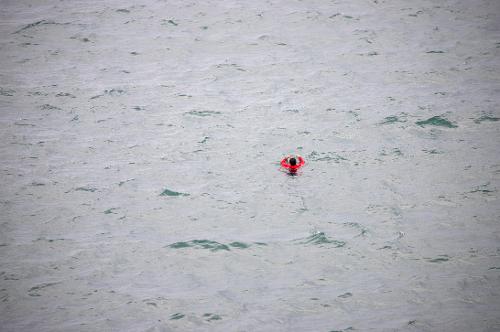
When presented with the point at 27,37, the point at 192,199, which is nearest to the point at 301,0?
the point at 27,37

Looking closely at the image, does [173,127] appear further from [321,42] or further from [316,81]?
[321,42]

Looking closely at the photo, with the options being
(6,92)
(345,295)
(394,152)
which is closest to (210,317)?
(345,295)

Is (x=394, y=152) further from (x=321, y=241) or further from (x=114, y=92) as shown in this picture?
(x=114, y=92)

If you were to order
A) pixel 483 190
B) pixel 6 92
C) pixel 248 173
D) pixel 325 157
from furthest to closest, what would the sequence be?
pixel 6 92, pixel 325 157, pixel 248 173, pixel 483 190

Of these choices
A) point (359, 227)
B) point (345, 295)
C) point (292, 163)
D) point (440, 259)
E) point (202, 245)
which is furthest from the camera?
point (292, 163)

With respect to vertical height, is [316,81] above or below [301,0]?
below

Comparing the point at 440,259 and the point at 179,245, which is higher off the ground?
the point at 179,245
